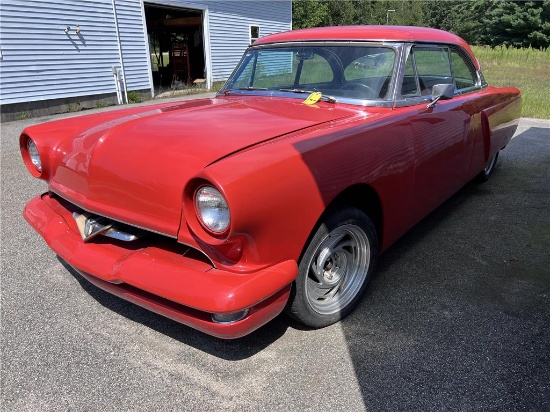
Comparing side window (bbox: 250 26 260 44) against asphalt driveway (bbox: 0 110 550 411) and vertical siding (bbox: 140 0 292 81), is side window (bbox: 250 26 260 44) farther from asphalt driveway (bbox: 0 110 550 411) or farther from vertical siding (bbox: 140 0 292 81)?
asphalt driveway (bbox: 0 110 550 411)

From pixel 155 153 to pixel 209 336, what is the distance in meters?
1.00

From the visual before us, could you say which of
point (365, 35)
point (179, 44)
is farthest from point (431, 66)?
point (179, 44)

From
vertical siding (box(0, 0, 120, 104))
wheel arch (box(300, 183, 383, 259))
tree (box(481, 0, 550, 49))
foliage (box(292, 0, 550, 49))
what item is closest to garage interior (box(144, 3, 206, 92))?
vertical siding (box(0, 0, 120, 104))

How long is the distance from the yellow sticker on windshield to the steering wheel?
163 millimetres

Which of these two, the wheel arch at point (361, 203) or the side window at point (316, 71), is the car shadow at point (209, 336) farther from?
the side window at point (316, 71)

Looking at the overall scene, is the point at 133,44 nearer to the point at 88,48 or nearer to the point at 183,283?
the point at 88,48

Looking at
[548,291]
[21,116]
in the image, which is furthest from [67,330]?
[21,116]

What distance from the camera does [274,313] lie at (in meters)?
1.94

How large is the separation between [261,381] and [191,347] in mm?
443

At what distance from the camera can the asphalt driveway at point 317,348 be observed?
1.91m

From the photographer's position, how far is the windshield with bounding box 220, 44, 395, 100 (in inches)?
112

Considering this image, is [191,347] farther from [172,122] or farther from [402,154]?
[402,154]

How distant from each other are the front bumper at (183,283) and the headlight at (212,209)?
206mm

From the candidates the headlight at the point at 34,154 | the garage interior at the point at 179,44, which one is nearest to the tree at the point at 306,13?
the garage interior at the point at 179,44
